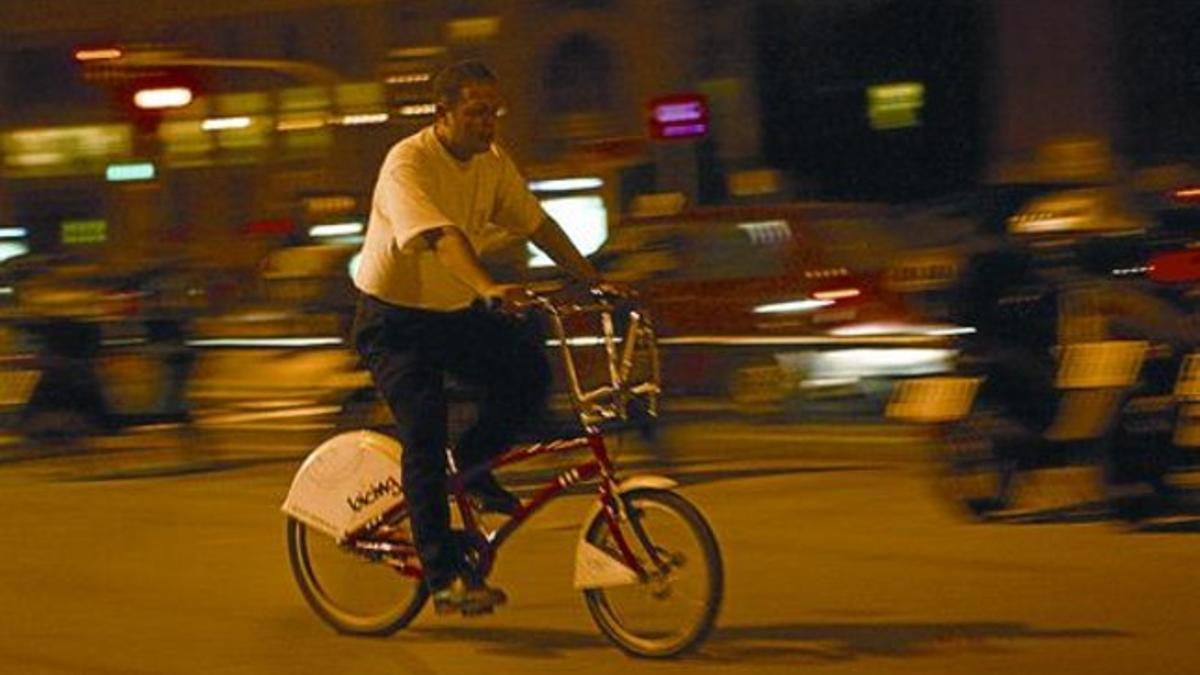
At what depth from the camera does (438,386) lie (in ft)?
27.6

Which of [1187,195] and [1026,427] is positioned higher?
[1187,195]

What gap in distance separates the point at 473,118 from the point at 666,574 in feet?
5.15

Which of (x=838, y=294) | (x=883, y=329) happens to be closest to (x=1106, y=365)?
(x=883, y=329)

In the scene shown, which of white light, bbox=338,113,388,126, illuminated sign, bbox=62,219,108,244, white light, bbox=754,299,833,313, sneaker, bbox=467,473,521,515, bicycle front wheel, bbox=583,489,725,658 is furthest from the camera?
illuminated sign, bbox=62,219,108,244

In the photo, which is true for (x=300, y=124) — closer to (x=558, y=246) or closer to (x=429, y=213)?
(x=558, y=246)

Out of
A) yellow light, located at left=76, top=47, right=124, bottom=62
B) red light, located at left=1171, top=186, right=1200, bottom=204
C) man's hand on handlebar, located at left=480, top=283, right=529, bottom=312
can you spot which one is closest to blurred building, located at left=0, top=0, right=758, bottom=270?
yellow light, located at left=76, top=47, right=124, bottom=62

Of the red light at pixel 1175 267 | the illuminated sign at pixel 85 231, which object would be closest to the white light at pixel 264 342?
the red light at pixel 1175 267

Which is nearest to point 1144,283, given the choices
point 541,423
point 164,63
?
point 541,423

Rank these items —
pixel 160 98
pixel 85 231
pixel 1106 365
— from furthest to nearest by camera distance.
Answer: pixel 85 231 → pixel 160 98 → pixel 1106 365

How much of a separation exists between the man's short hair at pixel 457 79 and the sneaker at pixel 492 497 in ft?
4.05

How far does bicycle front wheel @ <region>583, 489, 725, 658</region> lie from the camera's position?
8.09 m

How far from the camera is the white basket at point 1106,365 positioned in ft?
35.0

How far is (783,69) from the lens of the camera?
121 ft

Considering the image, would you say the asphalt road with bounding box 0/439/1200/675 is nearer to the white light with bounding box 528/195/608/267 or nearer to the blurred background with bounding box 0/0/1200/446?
the blurred background with bounding box 0/0/1200/446
